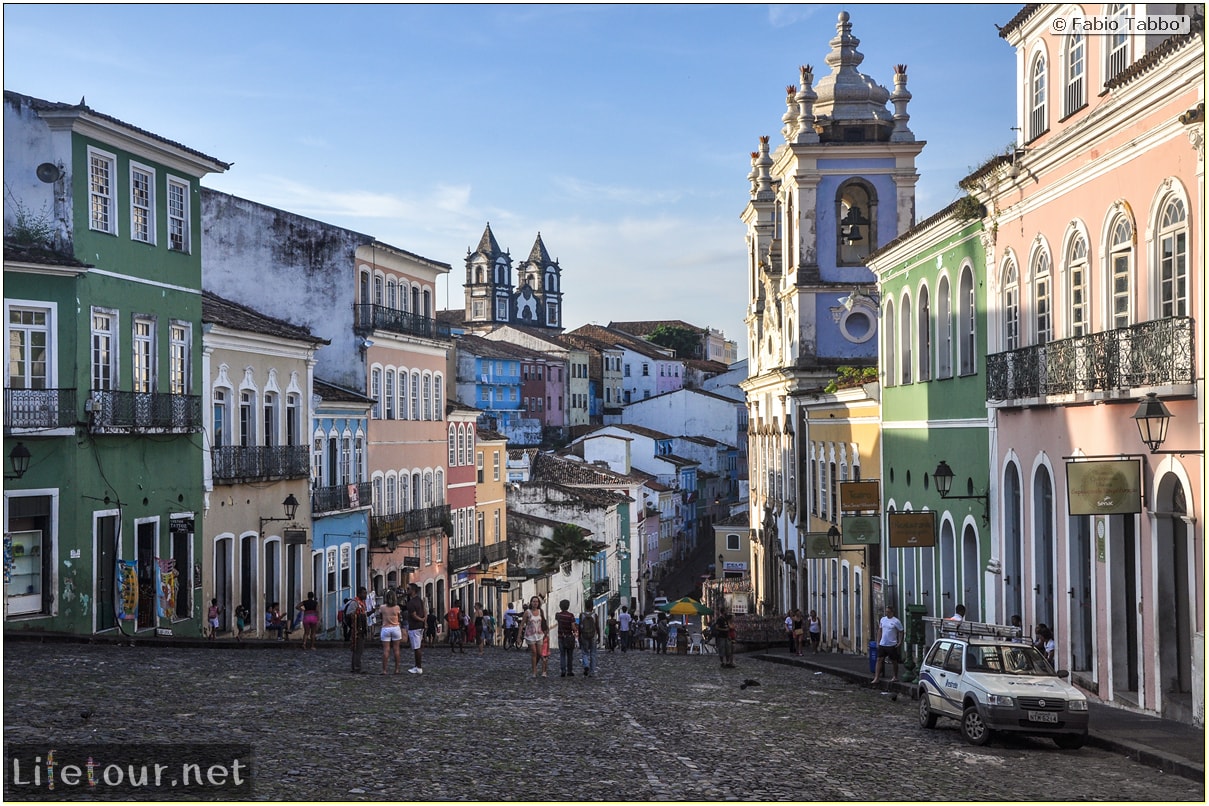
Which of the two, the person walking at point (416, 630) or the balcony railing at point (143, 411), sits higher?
the balcony railing at point (143, 411)

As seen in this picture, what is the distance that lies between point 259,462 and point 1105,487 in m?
21.7

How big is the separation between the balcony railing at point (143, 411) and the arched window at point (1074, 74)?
16.7 metres

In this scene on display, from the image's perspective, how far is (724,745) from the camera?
55.5 feet

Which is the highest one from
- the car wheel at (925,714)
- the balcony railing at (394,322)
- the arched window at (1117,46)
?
the arched window at (1117,46)

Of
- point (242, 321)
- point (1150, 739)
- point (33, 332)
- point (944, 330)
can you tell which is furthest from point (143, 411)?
point (1150, 739)

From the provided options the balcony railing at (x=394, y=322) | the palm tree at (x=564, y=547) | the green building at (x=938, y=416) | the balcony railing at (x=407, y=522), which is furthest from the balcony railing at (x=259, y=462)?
the palm tree at (x=564, y=547)

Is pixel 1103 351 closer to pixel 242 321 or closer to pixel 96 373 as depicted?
pixel 96 373

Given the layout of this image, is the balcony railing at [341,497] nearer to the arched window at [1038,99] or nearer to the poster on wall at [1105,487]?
the arched window at [1038,99]

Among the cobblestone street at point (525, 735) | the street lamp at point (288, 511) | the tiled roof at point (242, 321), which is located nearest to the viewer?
the cobblestone street at point (525, 735)

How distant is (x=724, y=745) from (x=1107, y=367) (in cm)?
722

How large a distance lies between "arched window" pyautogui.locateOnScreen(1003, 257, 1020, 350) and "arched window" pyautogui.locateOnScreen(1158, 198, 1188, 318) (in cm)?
638

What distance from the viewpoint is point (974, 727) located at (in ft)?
56.3

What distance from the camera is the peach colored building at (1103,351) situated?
1778cm

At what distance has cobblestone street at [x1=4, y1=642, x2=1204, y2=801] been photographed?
13852mm
